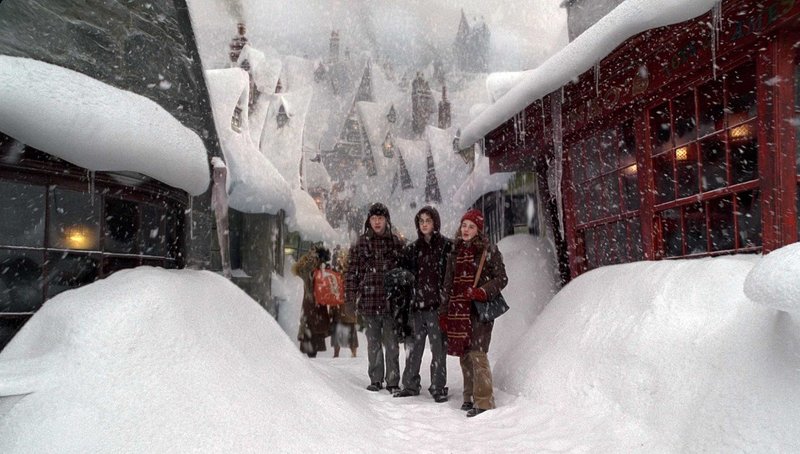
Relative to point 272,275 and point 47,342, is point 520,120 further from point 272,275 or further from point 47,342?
point 272,275

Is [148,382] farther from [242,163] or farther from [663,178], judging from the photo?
[242,163]

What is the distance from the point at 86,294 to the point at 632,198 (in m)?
4.96

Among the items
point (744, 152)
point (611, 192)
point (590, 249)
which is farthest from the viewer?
point (590, 249)

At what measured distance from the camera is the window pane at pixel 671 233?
5250 mm

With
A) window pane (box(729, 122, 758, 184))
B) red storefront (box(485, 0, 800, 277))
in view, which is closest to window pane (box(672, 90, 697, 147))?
red storefront (box(485, 0, 800, 277))

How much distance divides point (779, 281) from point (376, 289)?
397 cm

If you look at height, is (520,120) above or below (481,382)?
above

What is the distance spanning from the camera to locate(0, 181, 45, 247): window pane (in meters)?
3.92

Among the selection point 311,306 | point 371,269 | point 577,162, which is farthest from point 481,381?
point 311,306

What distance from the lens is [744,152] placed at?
15.3 ft

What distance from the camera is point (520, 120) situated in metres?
7.05

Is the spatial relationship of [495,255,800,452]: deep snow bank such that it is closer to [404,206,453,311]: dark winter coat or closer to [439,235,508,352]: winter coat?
[439,235,508,352]: winter coat

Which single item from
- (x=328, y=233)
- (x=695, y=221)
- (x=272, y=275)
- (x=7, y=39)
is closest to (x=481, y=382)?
(x=695, y=221)

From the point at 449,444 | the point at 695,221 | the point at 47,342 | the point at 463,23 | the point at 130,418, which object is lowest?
the point at 449,444
